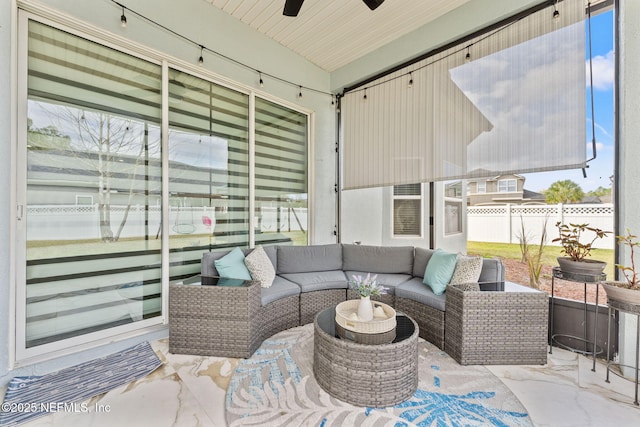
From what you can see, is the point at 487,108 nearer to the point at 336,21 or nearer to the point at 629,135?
the point at 629,135

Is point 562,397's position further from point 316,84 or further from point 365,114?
point 316,84

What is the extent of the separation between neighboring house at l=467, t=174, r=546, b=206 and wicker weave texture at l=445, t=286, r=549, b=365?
3.82ft

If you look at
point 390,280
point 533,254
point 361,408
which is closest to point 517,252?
point 533,254

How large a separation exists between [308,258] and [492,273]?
2.08 metres

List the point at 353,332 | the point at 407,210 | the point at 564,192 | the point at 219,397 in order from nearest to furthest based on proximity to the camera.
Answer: the point at 219,397 → the point at 353,332 → the point at 564,192 → the point at 407,210

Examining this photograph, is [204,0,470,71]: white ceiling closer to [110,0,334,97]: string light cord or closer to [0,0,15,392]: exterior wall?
[110,0,334,97]: string light cord

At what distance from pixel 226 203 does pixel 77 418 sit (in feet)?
7.34

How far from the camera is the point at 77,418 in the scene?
1.73 metres

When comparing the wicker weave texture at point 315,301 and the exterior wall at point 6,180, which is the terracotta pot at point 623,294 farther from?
the exterior wall at point 6,180

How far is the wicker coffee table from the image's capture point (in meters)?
1.82

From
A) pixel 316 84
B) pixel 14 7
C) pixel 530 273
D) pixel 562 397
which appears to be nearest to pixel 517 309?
pixel 562 397

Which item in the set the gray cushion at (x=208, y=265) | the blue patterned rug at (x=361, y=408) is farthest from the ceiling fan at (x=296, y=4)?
the blue patterned rug at (x=361, y=408)

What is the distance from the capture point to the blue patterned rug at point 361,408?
1.69 meters

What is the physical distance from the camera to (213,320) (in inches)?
96.4
